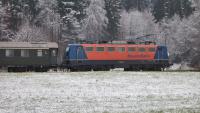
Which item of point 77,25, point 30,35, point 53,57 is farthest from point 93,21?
point 53,57

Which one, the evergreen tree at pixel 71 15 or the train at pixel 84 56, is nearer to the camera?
the train at pixel 84 56

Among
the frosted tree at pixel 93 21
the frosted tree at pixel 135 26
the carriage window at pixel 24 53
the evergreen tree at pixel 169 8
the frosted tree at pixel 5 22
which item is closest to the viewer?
the carriage window at pixel 24 53

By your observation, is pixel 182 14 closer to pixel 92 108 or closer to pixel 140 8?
pixel 140 8

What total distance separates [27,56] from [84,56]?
5.91m

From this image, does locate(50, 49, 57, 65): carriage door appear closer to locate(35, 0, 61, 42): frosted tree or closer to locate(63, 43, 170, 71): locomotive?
locate(63, 43, 170, 71): locomotive

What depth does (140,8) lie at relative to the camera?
144 m

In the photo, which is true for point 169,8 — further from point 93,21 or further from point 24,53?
point 24,53

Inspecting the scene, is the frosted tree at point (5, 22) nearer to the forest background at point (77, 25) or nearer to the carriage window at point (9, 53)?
the forest background at point (77, 25)

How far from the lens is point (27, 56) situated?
149 feet

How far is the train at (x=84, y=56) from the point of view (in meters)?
45.4

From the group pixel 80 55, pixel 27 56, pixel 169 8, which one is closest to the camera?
pixel 27 56

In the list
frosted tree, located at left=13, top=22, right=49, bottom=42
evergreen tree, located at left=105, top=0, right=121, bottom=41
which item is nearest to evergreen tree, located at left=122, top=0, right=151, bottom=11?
evergreen tree, located at left=105, top=0, right=121, bottom=41

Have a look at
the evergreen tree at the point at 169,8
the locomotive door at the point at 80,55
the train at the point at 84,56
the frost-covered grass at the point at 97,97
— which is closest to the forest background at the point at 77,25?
the evergreen tree at the point at 169,8

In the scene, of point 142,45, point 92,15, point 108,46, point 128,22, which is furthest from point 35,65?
point 128,22
